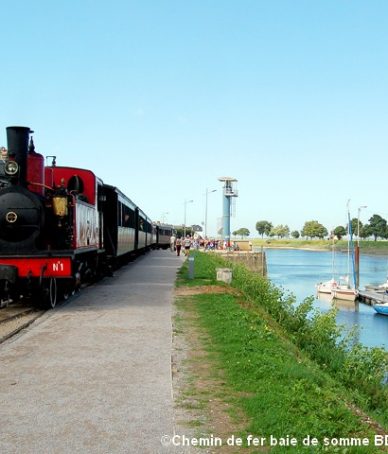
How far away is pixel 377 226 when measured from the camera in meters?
167

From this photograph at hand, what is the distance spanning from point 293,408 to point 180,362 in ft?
7.67

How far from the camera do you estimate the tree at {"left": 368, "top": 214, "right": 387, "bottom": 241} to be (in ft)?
549

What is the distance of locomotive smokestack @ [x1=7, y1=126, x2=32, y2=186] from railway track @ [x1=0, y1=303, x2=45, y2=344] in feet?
8.94

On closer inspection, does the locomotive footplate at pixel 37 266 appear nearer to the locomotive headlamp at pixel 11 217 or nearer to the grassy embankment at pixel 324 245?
the locomotive headlamp at pixel 11 217

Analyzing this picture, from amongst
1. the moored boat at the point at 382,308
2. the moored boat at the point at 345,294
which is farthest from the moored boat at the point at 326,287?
the moored boat at the point at 382,308

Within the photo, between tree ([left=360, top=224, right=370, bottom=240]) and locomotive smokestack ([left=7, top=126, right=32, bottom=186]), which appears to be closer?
locomotive smokestack ([left=7, top=126, right=32, bottom=186])

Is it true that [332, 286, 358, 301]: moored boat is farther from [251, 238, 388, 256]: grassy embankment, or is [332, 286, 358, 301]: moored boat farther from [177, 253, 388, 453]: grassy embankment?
[251, 238, 388, 256]: grassy embankment

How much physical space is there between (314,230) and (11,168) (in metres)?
183

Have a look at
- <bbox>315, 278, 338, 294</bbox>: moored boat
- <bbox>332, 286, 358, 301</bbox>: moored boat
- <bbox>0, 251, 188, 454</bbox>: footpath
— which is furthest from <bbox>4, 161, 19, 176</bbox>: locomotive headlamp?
<bbox>315, 278, 338, 294</bbox>: moored boat

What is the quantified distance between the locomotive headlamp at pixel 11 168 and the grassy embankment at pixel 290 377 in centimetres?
459

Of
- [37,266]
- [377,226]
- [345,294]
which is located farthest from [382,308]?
[377,226]

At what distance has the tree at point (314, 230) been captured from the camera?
189 meters

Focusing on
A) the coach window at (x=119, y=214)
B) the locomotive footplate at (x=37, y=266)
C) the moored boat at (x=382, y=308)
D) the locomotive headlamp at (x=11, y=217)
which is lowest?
the moored boat at (x=382, y=308)

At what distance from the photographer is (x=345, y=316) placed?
37.5 meters
